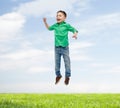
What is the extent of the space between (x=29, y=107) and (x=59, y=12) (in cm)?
485

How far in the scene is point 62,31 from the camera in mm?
13633

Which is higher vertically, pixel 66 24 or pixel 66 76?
pixel 66 24

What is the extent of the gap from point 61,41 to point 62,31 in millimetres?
468

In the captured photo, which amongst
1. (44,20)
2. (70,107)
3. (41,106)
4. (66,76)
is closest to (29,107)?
(41,106)

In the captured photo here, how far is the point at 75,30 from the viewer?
13.6 m

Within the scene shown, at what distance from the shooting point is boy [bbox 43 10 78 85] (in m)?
13.4

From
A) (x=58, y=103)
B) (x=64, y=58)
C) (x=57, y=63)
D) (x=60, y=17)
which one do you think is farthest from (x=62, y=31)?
(x=58, y=103)

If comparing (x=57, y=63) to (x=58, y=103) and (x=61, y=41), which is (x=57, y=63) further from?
(x=58, y=103)

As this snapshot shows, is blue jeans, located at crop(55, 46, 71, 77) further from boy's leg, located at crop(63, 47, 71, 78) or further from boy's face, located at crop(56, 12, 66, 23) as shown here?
boy's face, located at crop(56, 12, 66, 23)

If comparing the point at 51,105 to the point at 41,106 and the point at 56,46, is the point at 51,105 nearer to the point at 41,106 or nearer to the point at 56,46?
the point at 41,106

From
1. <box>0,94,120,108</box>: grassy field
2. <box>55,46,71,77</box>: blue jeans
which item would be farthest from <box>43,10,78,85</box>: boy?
<box>0,94,120,108</box>: grassy field

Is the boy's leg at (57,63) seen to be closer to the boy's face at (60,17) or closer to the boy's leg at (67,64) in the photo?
the boy's leg at (67,64)

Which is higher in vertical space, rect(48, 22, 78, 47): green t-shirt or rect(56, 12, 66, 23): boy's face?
rect(56, 12, 66, 23): boy's face

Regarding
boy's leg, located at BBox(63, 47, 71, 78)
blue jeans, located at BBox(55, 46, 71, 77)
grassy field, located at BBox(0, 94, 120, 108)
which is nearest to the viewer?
grassy field, located at BBox(0, 94, 120, 108)
